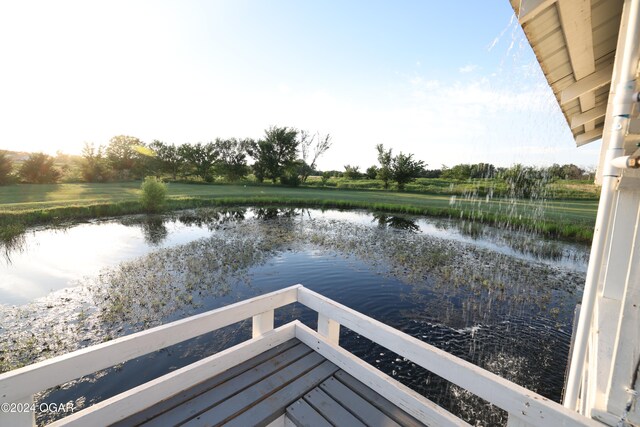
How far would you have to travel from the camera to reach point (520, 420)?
5.08 feet

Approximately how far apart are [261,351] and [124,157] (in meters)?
49.6

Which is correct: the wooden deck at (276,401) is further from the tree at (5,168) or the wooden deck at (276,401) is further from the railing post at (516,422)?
the tree at (5,168)

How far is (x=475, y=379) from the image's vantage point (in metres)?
1.73

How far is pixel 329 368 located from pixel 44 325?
6553mm

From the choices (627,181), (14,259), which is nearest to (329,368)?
(627,181)

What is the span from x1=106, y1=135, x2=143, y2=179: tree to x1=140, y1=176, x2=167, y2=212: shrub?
2690 centimetres

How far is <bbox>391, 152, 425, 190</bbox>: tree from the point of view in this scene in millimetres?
38675

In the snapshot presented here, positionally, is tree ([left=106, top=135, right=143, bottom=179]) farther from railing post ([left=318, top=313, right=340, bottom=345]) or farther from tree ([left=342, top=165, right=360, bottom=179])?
railing post ([left=318, top=313, right=340, bottom=345])

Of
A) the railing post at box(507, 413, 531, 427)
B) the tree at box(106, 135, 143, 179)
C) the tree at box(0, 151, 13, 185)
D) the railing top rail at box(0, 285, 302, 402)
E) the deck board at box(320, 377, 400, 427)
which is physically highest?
the tree at box(106, 135, 143, 179)

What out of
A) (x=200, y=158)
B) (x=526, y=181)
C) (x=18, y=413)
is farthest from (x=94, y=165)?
(x=526, y=181)

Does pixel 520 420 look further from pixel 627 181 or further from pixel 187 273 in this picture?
pixel 187 273

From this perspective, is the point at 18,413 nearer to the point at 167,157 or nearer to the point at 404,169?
the point at 404,169

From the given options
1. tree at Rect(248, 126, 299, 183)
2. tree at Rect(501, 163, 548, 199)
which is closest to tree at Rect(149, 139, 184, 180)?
tree at Rect(248, 126, 299, 183)

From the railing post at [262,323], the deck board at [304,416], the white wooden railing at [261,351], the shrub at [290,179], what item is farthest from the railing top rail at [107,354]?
the shrub at [290,179]
